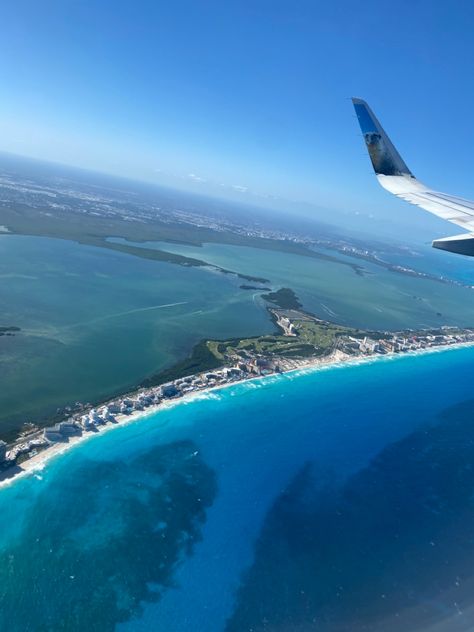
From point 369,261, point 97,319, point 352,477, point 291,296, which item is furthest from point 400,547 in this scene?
point 369,261

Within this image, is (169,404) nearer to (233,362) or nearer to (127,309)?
(233,362)

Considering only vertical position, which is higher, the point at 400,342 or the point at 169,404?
the point at 400,342

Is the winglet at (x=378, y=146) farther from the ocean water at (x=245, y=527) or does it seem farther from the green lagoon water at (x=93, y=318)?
the green lagoon water at (x=93, y=318)

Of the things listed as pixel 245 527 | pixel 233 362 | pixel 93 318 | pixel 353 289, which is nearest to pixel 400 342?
pixel 233 362

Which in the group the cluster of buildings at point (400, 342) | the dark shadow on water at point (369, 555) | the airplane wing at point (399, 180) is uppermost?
the airplane wing at point (399, 180)

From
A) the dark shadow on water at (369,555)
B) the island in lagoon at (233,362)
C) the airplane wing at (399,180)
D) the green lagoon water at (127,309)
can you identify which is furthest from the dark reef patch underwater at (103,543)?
the airplane wing at (399,180)

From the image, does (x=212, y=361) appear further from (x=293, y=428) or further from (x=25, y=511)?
(x=25, y=511)
